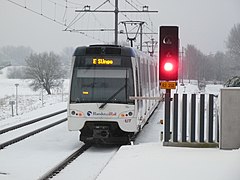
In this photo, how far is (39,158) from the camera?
10.7 metres

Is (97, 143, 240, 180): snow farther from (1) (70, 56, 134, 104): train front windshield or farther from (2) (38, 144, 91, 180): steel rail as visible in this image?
(1) (70, 56, 134, 104): train front windshield

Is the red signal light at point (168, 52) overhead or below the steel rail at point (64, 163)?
overhead

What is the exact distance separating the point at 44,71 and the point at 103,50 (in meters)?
46.7

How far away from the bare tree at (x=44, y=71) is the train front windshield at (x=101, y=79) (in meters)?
46.0

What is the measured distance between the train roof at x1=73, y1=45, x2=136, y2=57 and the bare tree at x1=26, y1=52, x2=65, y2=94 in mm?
45965

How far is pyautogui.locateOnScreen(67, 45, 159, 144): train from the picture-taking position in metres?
12.2

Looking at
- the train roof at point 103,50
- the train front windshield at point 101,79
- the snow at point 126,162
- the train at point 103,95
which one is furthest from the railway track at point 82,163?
the train roof at point 103,50

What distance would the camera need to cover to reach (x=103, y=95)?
12.3m

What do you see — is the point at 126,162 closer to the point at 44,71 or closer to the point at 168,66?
the point at 168,66

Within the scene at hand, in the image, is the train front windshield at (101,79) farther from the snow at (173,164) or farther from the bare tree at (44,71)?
the bare tree at (44,71)

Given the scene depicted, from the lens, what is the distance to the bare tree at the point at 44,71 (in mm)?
57875

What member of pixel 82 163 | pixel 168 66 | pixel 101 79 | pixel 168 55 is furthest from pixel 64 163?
pixel 168 55

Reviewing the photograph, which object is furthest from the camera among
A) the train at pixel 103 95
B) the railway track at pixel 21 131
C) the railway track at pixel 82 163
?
the railway track at pixel 21 131

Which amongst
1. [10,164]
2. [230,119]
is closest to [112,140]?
[10,164]
